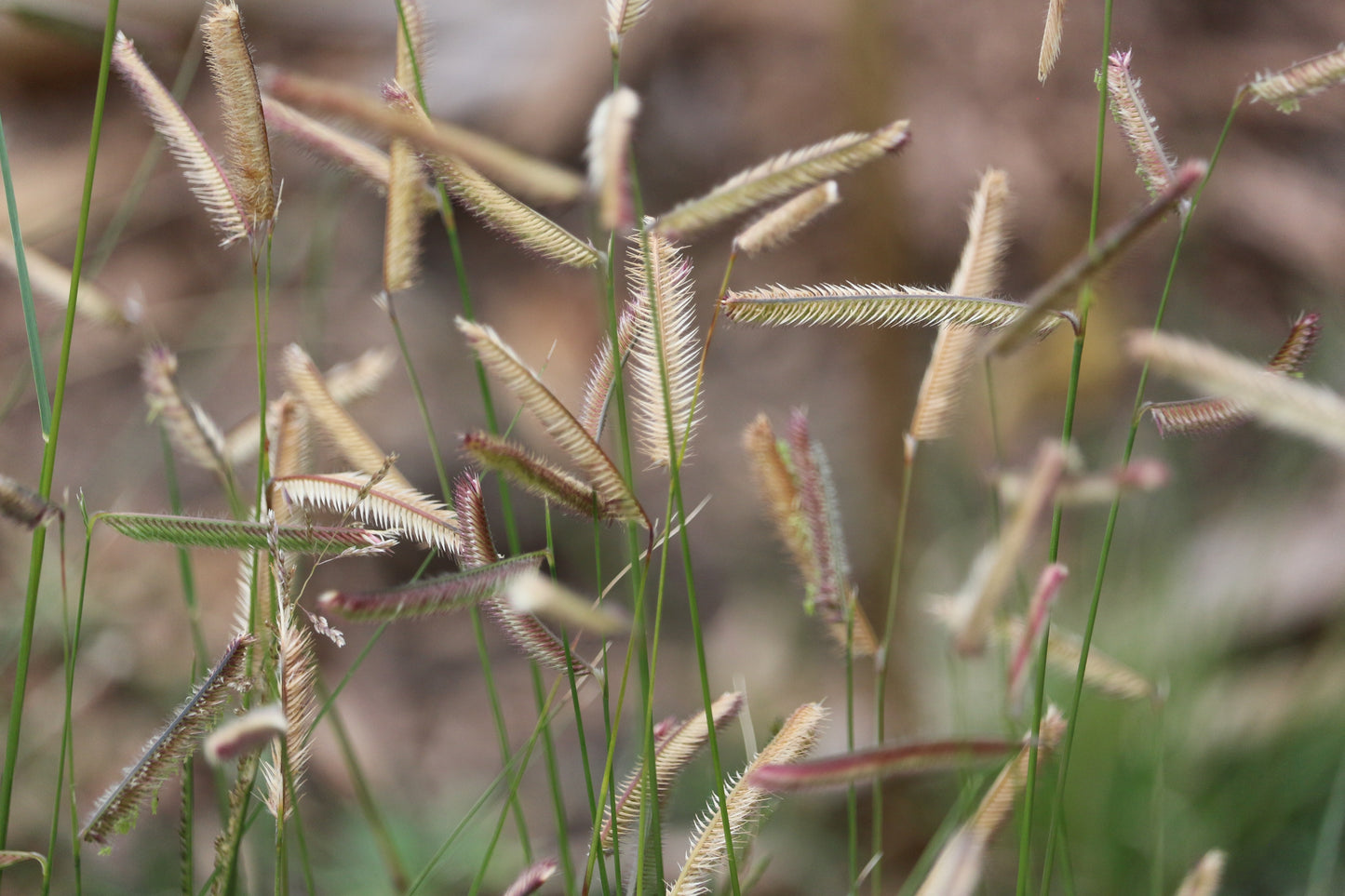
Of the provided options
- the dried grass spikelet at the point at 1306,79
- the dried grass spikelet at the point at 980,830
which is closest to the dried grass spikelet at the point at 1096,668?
the dried grass spikelet at the point at 980,830

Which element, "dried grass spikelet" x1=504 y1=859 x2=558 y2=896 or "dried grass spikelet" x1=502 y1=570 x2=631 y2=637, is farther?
"dried grass spikelet" x1=504 y1=859 x2=558 y2=896

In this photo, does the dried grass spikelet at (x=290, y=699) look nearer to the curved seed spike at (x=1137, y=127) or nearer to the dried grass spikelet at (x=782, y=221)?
the dried grass spikelet at (x=782, y=221)

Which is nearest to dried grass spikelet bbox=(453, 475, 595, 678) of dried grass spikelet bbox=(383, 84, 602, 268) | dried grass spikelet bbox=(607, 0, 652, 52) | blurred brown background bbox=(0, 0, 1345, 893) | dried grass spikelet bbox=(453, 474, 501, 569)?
dried grass spikelet bbox=(453, 474, 501, 569)

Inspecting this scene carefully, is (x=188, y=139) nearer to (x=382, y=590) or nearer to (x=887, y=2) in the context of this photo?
(x=382, y=590)

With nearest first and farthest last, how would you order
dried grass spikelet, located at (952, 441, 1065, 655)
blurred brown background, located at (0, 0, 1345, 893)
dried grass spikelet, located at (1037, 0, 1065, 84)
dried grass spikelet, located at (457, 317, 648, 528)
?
dried grass spikelet, located at (952, 441, 1065, 655) < dried grass spikelet, located at (457, 317, 648, 528) < dried grass spikelet, located at (1037, 0, 1065, 84) < blurred brown background, located at (0, 0, 1345, 893)

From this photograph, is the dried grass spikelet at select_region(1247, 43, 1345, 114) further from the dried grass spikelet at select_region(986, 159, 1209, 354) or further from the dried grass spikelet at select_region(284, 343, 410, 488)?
the dried grass spikelet at select_region(284, 343, 410, 488)

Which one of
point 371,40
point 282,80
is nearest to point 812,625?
point 371,40

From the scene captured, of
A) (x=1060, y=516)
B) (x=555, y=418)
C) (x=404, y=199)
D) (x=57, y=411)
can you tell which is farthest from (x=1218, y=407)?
(x=57, y=411)
